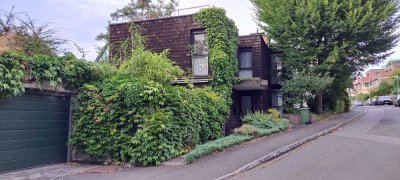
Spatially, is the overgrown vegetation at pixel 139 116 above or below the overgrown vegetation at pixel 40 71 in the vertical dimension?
below

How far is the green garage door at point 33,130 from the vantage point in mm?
9055

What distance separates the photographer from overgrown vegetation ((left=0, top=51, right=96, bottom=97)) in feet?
28.2

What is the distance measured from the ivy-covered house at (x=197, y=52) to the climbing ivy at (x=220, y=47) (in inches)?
15.6

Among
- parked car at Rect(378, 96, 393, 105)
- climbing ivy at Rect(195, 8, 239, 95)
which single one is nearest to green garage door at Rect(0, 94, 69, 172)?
climbing ivy at Rect(195, 8, 239, 95)

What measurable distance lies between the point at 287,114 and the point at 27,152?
14359 millimetres

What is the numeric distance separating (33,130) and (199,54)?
29.4 ft

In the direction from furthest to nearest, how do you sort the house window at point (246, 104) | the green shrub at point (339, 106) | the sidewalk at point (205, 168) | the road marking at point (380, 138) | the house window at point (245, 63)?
the green shrub at point (339, 106), the house window at point (245, 63), the house window at point (246, 104), the road marking at point (380, 138), the sidewalk at point (205, 168)

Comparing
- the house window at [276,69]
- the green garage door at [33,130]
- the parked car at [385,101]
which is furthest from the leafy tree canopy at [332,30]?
the parked car at [385,101]

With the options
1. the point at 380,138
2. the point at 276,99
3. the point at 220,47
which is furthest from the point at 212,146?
the point at 276,99

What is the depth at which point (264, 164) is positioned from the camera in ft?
31.1

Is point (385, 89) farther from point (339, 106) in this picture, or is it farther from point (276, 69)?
point (276, 69)

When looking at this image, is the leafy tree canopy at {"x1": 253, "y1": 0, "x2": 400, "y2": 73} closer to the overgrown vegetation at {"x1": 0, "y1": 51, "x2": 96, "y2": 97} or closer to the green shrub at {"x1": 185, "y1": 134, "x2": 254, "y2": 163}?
the green shrub at {"x1": 185, "y1": 134, "x2": 254, "y2": 163}

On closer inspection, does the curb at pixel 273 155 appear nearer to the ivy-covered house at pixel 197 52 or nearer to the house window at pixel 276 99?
the ivy-covered house at pixel 197 52

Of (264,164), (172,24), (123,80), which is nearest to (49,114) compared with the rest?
(123,80)
